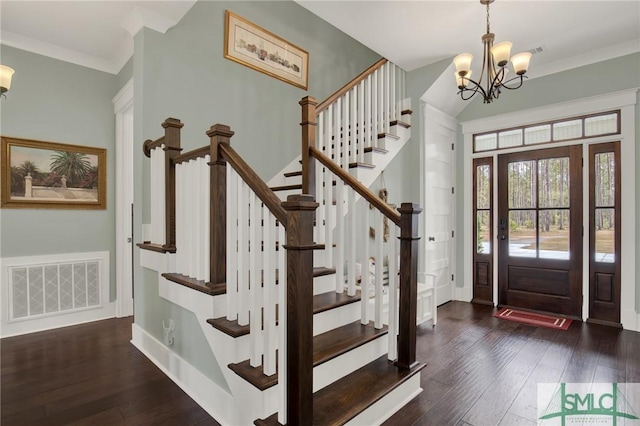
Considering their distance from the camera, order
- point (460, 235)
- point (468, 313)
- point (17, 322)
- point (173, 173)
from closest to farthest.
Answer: point (173, 173) < point (17, 322) < point (468, 313) < point (460, 235)

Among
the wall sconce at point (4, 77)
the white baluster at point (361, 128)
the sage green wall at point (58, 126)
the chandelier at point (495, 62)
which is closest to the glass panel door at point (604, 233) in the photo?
the chandelier at point (495, 62)

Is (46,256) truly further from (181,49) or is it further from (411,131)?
(411,131)

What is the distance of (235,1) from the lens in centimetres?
329

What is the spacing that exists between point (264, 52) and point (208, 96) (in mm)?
886

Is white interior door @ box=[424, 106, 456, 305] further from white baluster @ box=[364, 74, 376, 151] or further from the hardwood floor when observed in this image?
the hardwood floor

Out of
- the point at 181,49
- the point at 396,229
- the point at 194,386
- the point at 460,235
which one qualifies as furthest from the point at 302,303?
the point at 460,235

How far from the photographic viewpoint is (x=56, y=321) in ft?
11.0

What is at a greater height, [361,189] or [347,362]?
[361,189]

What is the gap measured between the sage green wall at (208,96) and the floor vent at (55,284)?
3.61ft

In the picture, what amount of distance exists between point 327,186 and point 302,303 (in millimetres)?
1373

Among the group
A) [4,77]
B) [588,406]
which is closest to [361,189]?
[588,406]

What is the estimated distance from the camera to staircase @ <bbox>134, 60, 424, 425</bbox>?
148 cm

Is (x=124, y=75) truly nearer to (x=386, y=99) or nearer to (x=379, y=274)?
(x=386, y=99)

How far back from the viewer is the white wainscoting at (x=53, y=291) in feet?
10.3
